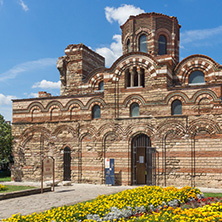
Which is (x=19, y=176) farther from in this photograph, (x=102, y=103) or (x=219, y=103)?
(x=219, y=103)

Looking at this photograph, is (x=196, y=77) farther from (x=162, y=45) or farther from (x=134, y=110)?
(x=134, y=110)

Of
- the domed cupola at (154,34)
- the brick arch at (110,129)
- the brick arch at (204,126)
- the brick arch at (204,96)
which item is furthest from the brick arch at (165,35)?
the brick arch at (204,126)

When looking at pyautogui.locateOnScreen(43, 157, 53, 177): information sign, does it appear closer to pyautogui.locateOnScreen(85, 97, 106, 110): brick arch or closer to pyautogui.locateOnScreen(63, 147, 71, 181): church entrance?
pyautogui.locateOnScreen(63, 147, 71, 181): church entrance

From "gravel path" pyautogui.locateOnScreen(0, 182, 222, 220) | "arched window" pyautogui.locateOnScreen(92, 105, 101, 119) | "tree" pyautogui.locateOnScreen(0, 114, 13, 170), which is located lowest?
"gravel path" pyautogui.locateOnScreen(0, 182, 222, 220)

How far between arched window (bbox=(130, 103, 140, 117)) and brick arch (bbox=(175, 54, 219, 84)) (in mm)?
3810

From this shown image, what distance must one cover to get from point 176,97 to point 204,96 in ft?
5.15

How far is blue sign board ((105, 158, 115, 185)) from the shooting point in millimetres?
17672

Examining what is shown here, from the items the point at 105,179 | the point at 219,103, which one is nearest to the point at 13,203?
the point at 105,179

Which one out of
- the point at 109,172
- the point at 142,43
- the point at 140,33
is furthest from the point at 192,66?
the point at 109,172

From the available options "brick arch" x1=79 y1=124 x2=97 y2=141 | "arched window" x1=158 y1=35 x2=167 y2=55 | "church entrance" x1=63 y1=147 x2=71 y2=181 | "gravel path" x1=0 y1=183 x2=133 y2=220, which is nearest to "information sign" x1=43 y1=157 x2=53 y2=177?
"gravel path" x1=0 y1=183 x2=133 y2=220

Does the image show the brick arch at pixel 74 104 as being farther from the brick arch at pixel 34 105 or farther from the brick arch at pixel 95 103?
the brick arch at pixel 34 105

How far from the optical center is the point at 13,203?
39.2 ft

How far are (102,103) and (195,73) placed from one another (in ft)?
21.7

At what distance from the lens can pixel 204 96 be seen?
1667cm
